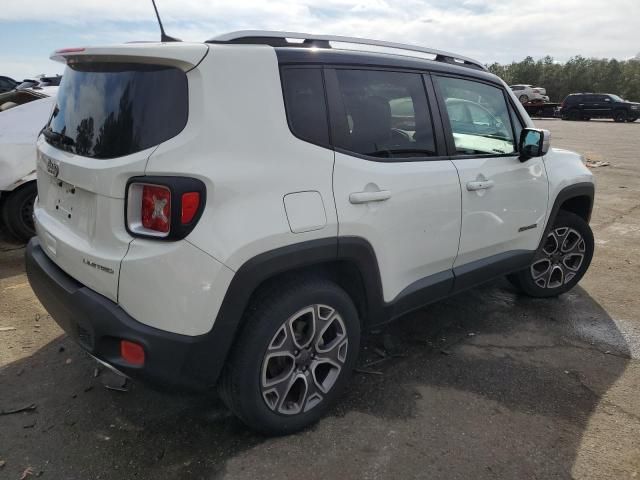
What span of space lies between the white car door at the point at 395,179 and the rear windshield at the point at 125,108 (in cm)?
77

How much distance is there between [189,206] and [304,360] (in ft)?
3.27

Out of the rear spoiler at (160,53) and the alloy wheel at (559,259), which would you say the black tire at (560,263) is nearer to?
the alloy wheel at (559,259)

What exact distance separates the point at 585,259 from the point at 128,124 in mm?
3793

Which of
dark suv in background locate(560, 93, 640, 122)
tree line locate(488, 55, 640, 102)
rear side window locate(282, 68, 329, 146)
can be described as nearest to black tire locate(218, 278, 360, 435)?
rear side window locate(282, 68, 329, 146)

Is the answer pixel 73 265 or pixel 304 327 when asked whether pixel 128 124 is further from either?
pixel 304 327

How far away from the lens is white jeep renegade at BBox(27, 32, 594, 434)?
6.70 feet

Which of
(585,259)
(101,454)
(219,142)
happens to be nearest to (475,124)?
(585,259)

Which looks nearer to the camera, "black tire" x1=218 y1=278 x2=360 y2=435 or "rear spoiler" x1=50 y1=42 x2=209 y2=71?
"rear spoiler" x1=50 y1=42 x2=209 y2=71

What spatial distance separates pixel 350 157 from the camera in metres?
2.50

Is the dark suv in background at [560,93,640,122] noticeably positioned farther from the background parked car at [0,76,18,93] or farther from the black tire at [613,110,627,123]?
the background parked car at [0,76,18,93]

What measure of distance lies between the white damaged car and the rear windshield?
317cm

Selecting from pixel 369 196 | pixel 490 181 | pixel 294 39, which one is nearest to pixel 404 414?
pixel 369 196

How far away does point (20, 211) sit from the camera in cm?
521

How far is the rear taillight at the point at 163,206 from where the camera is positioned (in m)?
1.98
